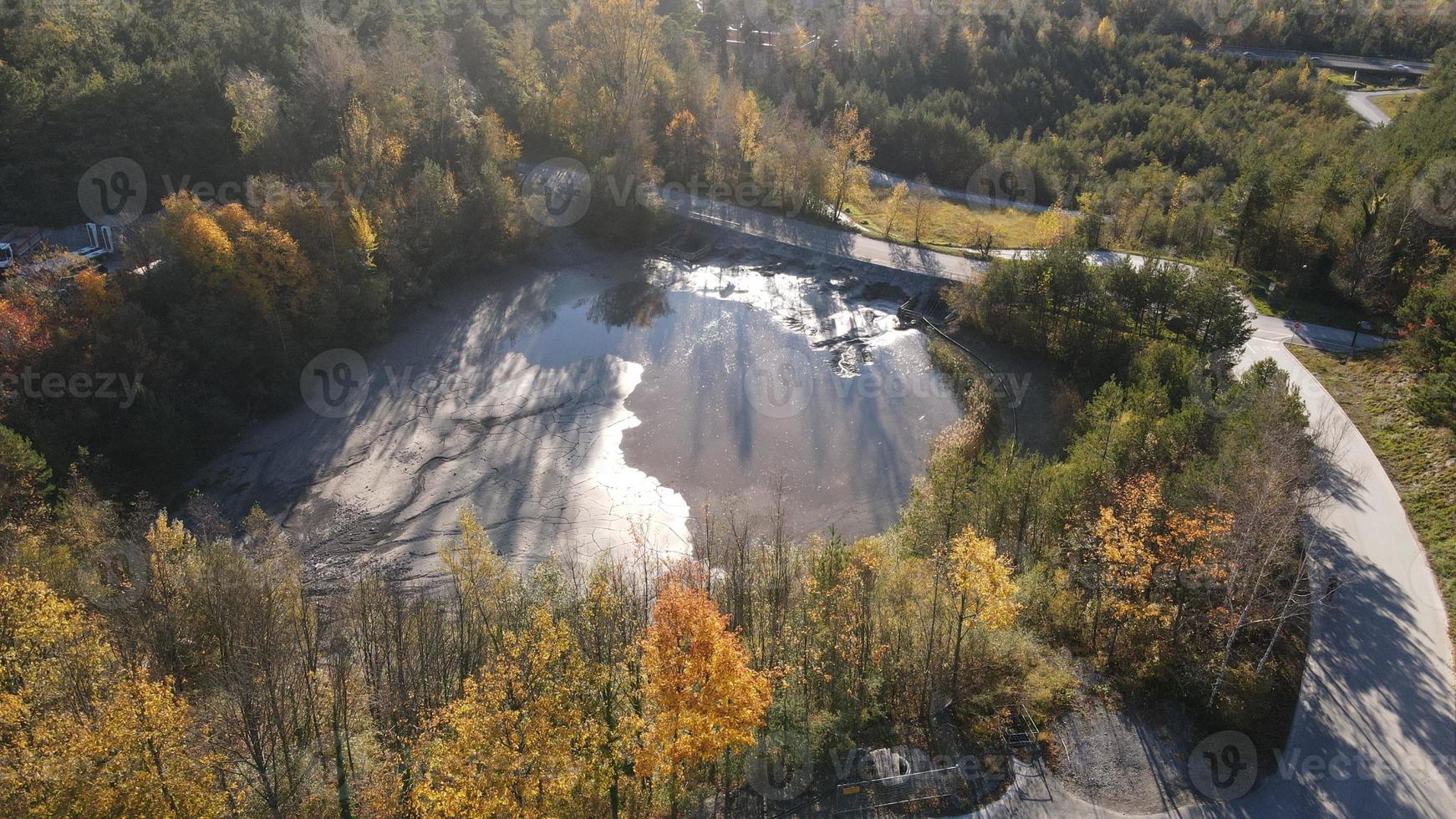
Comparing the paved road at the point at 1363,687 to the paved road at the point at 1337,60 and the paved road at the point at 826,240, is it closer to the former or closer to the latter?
the paved road at the point at 826,240

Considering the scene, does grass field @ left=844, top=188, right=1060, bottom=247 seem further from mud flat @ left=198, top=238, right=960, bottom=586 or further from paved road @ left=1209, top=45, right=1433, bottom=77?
paved road @ left=1209, top=45, right=1433, bottom=77

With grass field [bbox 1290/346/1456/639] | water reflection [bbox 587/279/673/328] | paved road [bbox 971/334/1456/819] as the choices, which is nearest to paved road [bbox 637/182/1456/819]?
paved road [bbox 971/334/1456/819]

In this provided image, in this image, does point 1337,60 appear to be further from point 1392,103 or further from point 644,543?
point 644,543

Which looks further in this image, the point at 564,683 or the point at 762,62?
the point at 762,62

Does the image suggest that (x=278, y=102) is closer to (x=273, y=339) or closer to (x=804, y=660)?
(x=273, y=339)

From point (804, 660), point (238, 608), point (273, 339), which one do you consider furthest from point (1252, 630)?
point (273, 339)

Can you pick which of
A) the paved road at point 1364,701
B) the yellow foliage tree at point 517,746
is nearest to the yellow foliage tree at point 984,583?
the paved road at point 1364,701
